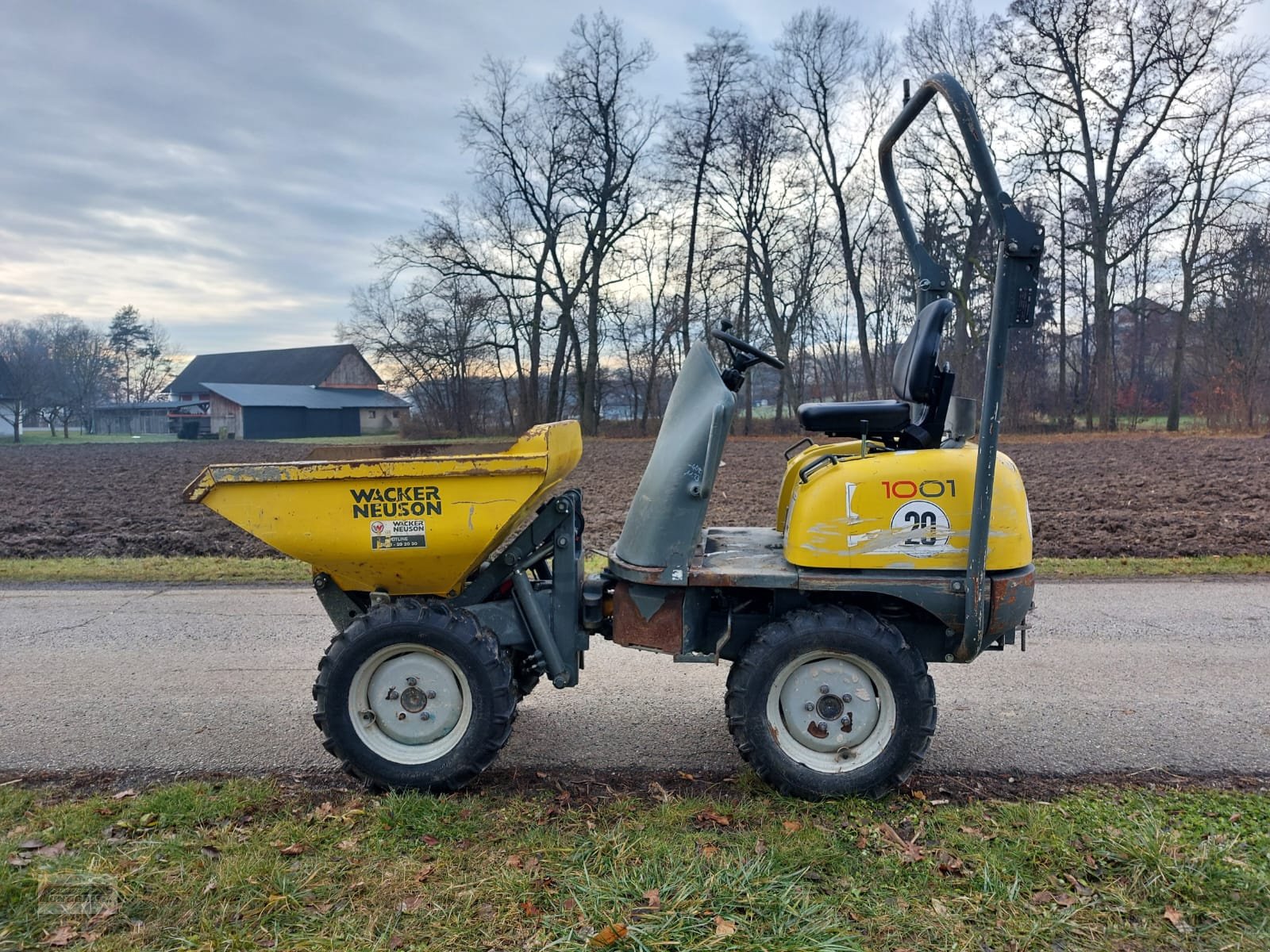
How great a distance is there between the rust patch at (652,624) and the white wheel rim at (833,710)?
0.49 m

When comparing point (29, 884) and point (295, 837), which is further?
point (295, 837)

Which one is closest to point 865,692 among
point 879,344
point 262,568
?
point 262,568

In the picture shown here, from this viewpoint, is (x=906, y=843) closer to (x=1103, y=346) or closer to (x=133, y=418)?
(x=1103, y=346)

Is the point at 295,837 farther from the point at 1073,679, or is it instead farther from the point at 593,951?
the point at 1073,679

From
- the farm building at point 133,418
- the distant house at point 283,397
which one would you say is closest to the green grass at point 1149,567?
the distant house at point 283,397

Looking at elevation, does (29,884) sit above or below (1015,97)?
below

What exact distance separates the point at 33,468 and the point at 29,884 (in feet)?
84.8

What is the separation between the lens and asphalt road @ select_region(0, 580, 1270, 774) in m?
3.89

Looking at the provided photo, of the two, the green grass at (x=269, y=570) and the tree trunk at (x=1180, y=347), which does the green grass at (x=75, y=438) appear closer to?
the green grass at (x=269, y=570)

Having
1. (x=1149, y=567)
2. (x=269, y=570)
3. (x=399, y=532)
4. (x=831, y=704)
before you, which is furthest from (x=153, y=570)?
(x=1149, y=567)

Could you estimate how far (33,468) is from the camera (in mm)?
23562

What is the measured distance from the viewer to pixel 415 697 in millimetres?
3574

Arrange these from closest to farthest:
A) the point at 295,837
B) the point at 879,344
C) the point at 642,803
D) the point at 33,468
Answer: the point at 295,837 < the point at 642,803 < the point at 33,468 < the point at 879,344

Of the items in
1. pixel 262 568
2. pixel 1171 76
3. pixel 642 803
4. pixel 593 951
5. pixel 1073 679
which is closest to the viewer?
pixel 593 951
